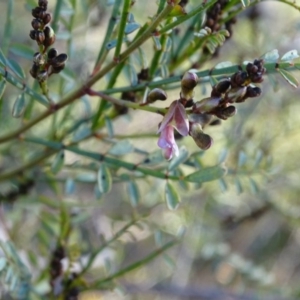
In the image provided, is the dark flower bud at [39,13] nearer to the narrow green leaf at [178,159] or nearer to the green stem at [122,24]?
the green stem at [122,24]

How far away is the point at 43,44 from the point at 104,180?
0.22m

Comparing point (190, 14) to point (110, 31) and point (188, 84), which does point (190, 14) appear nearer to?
point (188, 84)

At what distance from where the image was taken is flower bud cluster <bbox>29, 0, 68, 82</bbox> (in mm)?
479

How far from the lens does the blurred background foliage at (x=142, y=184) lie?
2.40 ft

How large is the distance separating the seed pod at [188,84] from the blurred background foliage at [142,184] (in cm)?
10

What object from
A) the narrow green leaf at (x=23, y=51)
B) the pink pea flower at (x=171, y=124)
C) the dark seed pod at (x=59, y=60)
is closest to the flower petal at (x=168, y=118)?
the pink pea flower at (x=171, y=124)

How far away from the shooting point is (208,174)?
60 centimetres

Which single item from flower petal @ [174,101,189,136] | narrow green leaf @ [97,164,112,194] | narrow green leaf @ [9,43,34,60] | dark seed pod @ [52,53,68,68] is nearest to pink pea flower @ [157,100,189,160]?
flower petal @ [174,101,189,136]

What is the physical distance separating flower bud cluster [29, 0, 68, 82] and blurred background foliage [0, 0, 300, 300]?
0.22 ft

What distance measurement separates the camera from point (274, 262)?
66.4 inches

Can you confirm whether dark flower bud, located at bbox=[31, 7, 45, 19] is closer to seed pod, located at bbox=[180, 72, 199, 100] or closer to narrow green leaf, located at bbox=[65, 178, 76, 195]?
seed pod, located at bbox=[180, 72, 199, 100]

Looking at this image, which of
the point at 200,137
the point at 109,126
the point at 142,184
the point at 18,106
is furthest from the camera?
the point at 142,184

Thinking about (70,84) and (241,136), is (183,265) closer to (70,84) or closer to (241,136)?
(241,136)

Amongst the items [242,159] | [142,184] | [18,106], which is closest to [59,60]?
[18,106]
